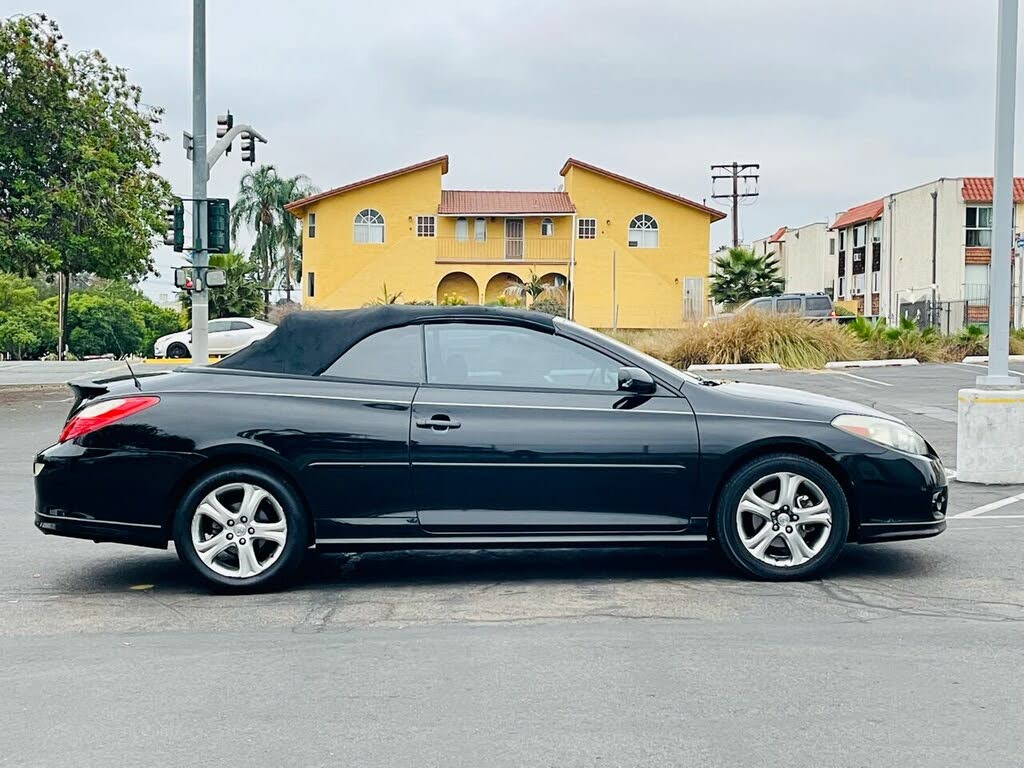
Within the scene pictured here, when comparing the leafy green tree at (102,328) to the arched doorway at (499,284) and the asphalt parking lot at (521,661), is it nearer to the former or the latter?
the arched doorway at (499,284)

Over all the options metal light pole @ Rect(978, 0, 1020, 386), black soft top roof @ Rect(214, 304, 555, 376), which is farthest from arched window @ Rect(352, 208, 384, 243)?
black soft top roof @ Rect(214, 304, 555, 376)

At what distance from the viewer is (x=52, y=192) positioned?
82.0 ft

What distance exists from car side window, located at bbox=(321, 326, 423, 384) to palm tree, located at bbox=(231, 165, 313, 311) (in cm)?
7070

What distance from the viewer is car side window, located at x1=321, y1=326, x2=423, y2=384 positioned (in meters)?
6.88

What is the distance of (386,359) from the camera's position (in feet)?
22.7

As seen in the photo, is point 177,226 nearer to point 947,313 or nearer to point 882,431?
point 882,431

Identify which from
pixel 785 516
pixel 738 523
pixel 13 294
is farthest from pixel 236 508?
pixel 13 294

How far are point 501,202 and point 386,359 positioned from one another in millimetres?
52666

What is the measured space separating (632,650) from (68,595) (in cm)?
324

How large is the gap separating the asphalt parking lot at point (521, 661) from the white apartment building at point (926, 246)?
1794 inches

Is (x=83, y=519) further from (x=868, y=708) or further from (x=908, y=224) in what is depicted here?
(x=908, y=224)

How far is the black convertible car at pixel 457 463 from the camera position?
6645mm

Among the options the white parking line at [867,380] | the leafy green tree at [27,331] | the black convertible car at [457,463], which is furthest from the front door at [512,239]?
the black convertible car at [457,463]

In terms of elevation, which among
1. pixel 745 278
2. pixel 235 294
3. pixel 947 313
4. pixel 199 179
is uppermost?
pixel 199 179
